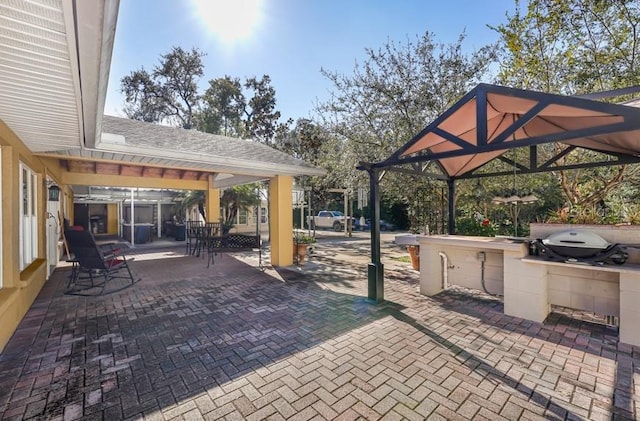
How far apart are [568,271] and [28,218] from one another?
9.44 metres

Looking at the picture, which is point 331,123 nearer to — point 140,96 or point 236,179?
point 236,179

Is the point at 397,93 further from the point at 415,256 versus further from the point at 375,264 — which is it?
the point at 375,264

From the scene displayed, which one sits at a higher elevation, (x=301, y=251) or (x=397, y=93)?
(x=397, y=93)

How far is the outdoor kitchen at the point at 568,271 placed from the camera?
3473 millimetres

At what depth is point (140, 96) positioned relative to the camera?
2147 cm

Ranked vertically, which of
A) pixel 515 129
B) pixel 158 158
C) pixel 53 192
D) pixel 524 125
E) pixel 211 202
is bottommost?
pixel 211 202

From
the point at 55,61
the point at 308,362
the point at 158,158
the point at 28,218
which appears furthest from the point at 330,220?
the point at 55,61

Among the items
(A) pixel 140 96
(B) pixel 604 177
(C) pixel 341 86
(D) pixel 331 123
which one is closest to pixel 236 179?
(D) pixel 331 123

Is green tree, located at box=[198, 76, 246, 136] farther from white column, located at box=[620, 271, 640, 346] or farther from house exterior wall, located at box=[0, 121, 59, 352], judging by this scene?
white column, located at box=[620, 271, 640, 346]

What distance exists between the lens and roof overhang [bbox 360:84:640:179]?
118 inches

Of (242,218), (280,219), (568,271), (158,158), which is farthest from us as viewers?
(242,218)

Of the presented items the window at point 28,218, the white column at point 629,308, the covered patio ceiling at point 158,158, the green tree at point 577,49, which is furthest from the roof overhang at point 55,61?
Result: the green tree at point 577,49

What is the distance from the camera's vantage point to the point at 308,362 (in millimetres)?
3119

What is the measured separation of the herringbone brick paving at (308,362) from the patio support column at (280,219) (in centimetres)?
292
